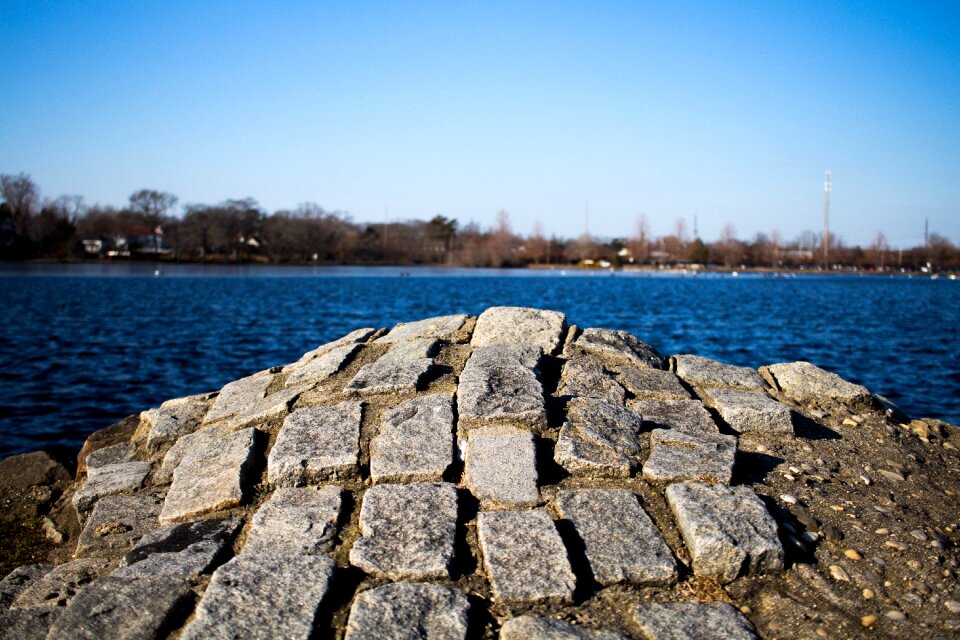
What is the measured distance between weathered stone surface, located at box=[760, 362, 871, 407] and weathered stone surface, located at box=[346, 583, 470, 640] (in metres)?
3.71

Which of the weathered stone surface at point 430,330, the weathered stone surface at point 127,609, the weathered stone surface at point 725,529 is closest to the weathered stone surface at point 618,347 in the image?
the weathered stone surface at point 430,330

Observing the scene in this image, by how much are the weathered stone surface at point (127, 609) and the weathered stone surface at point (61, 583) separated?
47 centimetres

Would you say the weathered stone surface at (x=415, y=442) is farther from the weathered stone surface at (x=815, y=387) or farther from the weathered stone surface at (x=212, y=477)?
the weathered stone surface at (x=815, y=387)

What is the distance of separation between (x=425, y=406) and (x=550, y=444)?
0.86 metres

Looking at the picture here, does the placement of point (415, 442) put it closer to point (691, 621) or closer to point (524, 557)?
point (524, 557)

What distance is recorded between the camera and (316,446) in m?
4.15

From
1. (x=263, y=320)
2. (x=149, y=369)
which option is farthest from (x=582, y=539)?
(x=263, y=320)

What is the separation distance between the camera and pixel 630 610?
2900mm

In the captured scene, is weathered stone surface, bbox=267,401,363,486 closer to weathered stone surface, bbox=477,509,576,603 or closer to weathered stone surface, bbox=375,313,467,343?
weathered stone surface, bbox=477,509,576,603

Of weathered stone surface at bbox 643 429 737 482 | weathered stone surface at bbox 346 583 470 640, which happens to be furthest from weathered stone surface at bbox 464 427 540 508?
Result: weathered stone surface at bbox 346 583 470 640

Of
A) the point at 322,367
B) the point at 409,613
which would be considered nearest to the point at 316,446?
the point at 322,367

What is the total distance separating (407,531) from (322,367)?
251cm

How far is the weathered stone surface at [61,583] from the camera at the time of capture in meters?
3.30

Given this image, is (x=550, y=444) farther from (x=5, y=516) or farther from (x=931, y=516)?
(x=5, y=516)
